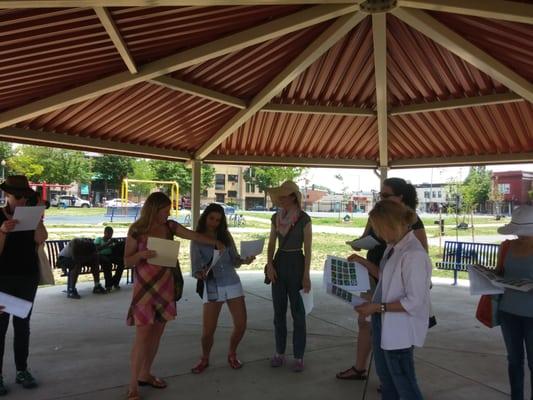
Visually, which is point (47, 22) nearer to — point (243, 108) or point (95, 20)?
point (95, 20)

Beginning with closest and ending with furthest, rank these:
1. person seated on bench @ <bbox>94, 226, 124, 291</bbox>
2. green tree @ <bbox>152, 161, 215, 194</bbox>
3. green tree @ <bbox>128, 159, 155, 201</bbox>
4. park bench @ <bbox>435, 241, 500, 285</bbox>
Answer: person seated on bench @ <bbox>94, 226, 124, 291</bbox>, park bench @ <bbox>435, 241, 500, 285</bbox>, green tree @ <bbox>152, 161, 215, 194</bbox>, green tree @ <bbox>128, 159, 155, 201</bbox>

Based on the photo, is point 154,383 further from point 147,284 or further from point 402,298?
point 402,298

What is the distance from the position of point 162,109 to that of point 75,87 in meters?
1.98

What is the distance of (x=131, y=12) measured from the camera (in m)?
4.42

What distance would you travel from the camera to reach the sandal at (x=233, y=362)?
456cm

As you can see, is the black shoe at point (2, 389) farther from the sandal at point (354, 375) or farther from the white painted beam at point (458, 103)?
the white painted beam at point (458, 103)

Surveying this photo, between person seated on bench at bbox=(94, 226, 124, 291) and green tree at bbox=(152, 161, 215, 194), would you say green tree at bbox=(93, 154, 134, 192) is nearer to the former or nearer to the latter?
green tree at bbox=(152, 161, 215, 194)

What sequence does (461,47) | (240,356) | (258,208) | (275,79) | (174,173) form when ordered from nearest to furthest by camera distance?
(240,356) < (461,47) < (275,79) < (174,173) < (258,208)

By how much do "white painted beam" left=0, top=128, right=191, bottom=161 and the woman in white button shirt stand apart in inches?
259

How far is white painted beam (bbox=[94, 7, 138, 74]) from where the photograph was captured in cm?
410

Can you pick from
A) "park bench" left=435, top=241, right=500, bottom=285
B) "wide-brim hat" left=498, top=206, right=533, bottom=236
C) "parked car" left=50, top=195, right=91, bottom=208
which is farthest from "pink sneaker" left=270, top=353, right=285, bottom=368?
Answer: "parked car" left=50, top=195, right=91, bottom=208

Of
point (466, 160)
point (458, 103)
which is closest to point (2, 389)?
point (458, 103)

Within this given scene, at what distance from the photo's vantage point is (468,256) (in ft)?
34.5

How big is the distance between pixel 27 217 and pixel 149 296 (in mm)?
1210
